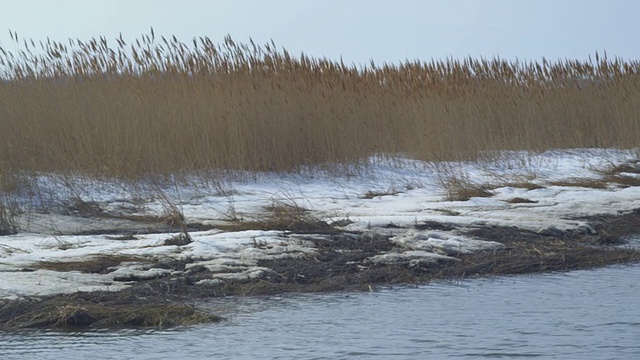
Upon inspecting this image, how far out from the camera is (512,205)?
890 centimetres

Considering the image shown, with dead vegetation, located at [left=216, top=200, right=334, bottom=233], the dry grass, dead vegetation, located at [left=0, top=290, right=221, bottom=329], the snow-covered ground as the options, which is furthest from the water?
the dry grass

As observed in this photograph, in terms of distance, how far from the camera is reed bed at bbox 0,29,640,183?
9805 millimetres

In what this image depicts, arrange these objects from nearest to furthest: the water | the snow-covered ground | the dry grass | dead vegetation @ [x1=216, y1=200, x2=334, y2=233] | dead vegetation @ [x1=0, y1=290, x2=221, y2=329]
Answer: the water → dead vegetation @ [x1=0, y1=290, x2=221, y2=329] → the snow-covered ground → dead vegetation @ [x1=216, y1=200, x2=334, y2=233] → the dry grass

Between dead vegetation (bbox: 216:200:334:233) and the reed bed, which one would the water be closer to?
dead vegetation (bbox: 216:200:334:233)

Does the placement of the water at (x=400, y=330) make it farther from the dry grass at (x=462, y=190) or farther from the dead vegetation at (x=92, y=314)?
the dry grass at (x=462, y=190)

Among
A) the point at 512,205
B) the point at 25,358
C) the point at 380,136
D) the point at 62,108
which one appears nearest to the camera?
the point at 25,358

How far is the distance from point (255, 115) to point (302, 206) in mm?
2334

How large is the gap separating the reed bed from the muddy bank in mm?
3339

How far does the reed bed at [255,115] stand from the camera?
9.80 m

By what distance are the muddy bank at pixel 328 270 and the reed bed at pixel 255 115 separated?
334cm

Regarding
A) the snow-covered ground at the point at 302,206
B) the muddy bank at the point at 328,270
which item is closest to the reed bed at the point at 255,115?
the snow-covered ground at the point at 302,206

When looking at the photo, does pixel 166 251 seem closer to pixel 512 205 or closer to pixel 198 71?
pixel 512 205

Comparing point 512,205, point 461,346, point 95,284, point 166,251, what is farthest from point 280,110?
point 461,346

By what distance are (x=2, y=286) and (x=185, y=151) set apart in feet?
16.2
